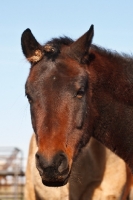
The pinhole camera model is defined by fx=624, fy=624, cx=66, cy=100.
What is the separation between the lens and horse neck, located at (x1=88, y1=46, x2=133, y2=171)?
710 centimetres

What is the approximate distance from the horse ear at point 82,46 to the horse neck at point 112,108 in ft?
0.69

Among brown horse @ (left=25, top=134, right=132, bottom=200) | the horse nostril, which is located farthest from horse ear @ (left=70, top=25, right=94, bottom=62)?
brown horse @ (left=25, top=134, right=132, bottom=200)

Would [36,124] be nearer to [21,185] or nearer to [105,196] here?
[105,196]

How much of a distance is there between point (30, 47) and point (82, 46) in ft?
2.01

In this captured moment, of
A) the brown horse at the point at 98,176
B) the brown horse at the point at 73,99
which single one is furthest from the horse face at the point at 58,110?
the brown horse at the point at 98,176

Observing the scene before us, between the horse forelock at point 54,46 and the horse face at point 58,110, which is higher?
the horse forelock at point 54,46

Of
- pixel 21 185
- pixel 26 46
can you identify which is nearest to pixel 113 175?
pixel 26 46

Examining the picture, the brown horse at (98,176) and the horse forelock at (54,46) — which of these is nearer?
the horse forelock at (54,46)

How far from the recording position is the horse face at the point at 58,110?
20.4ft

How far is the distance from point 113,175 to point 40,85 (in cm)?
283

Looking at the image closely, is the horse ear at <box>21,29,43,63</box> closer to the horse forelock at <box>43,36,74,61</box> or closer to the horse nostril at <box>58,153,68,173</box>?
the horse forelock at <box>43,36,74,61</box>

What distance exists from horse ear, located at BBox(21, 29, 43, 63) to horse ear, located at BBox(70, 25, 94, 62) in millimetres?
383

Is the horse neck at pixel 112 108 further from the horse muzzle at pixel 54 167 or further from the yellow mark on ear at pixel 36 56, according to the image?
the horse muzzle at pixel 54 167

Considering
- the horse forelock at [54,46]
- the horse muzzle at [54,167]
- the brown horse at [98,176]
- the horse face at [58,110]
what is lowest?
the brown horse at [98,176]
